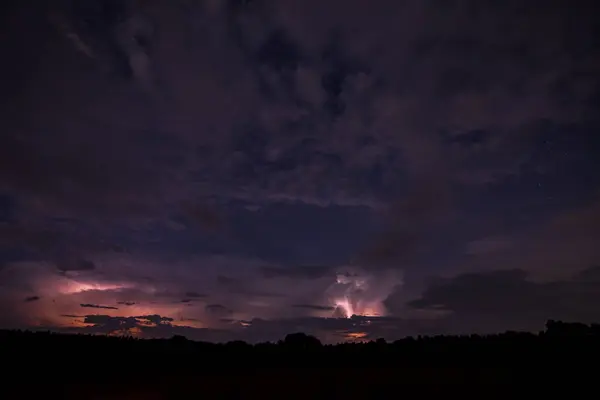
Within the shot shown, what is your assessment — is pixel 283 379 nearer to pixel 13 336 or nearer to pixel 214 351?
pixel 214 351

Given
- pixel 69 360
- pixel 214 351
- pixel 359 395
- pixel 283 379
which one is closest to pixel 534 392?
pixel 359 395

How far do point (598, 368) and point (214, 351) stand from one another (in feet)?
48.3

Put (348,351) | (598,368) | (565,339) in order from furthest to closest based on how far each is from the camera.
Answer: (348,351) → (565,339) → (598,368)

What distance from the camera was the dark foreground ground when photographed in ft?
60.9

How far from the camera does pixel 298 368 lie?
20641 millimetres

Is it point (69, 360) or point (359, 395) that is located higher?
point (69, 360)

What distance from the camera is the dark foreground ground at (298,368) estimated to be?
1856 centimetres

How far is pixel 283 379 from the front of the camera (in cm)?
2019

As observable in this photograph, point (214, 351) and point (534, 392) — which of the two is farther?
point (214, 351)

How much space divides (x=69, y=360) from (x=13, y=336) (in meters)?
2.63

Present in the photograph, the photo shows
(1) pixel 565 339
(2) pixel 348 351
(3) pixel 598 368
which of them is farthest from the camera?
(2) pixel 348 351

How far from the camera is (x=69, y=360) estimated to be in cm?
1947

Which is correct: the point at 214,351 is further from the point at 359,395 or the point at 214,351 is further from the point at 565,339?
the point at 565,339

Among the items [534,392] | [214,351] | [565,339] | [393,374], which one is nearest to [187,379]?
[214,351]
